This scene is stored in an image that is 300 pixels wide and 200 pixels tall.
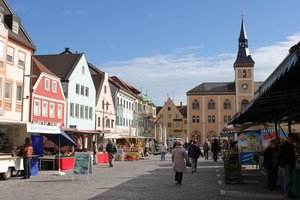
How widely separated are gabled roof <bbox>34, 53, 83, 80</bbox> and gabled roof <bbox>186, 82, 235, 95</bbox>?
2432 inches

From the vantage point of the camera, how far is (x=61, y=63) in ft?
167

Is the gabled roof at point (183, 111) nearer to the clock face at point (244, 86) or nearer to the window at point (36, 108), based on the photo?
the clock face at point (244, 86)

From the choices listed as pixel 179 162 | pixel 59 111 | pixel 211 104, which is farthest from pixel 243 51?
pixel 179 162

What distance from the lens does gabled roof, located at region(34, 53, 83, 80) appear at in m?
48.7

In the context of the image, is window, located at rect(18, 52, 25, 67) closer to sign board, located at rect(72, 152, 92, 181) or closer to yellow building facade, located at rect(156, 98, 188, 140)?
sign board, located at rect(72, 152, 92, 181)

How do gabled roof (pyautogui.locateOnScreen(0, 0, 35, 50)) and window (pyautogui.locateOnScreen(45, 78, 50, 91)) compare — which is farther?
window (pyautogui.locateOnScreen(45, 78, 50, 91))

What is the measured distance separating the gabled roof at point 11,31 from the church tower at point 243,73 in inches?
2887

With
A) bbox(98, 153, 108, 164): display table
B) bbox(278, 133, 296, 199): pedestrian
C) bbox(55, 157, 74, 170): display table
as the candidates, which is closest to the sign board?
bbox(55, 157, 74, 170): display table

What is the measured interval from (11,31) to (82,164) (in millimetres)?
20778

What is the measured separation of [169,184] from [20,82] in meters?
23.7

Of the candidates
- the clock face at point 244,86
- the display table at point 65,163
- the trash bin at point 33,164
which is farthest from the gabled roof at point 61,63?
the clock face at point 244,86

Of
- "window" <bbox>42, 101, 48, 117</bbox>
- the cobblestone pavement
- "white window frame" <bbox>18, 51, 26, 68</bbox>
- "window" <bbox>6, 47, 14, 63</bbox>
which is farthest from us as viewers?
"window" <bbox>42, 101, 48, 117</bbox>

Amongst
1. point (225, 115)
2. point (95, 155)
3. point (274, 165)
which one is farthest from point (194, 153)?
point (225, 115)

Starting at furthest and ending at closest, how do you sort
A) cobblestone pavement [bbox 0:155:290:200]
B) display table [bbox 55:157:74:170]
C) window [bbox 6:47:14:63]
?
window [bbox 6:47:14:63], display table [bbox 55:157:74:170], cobblestone pavement [bbox 0:155:290:200]
